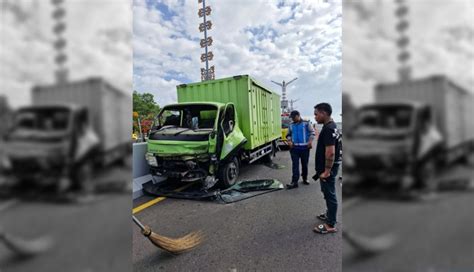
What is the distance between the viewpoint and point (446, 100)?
773 mm

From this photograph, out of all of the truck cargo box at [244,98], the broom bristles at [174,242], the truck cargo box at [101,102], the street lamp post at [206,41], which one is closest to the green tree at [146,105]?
the street lamp post at [206,41]

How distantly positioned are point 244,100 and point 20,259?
5437mm

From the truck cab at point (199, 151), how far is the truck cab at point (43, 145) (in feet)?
12.2

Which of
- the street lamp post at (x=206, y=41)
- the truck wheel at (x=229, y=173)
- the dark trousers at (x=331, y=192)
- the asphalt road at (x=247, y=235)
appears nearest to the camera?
the asphalt road at (x=247, y=235)

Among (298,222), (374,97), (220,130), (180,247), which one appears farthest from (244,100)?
(374,97)

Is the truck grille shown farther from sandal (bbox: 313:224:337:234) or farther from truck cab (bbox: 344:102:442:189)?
sandal (bbox: 313:224:337:234)

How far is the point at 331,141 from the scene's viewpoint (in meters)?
2.75

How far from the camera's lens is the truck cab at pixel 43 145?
671mm

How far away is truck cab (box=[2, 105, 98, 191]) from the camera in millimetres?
671

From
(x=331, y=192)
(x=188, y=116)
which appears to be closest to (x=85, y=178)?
(x=331, y=192)

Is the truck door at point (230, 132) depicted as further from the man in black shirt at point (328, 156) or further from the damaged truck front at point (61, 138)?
the damaged truck front at point (61, 138)

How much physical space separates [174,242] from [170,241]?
0.20 feet

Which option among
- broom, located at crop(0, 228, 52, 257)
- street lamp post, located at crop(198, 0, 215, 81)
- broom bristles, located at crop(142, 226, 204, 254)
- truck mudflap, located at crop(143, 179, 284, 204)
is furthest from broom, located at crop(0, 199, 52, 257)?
street lamp post, located at crop(198, 0, 215, 81)

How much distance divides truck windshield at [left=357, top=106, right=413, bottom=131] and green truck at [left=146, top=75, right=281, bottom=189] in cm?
378
